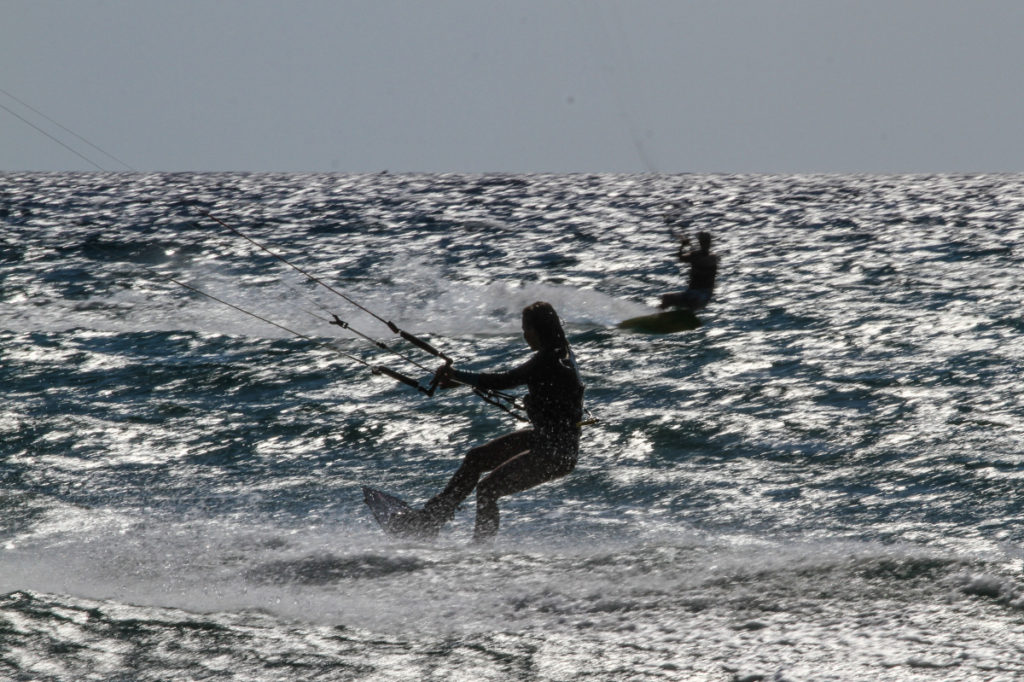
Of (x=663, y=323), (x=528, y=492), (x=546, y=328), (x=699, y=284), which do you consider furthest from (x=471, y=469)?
(x=699, y=284)

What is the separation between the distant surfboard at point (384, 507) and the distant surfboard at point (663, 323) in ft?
35.0

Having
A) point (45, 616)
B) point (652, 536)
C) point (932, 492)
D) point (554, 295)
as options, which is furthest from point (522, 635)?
point (554, 295)

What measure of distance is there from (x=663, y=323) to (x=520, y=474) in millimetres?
11544

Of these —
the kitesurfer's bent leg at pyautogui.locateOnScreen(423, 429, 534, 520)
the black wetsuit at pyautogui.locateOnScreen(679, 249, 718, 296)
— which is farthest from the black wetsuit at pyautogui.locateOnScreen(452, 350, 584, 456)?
the black wetsuit at pyautogui.locateOnScreen(679, 249, 718, 296)

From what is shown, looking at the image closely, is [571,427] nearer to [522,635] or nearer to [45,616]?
[522,635]

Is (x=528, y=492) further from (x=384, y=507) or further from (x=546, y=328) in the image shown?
(x=546, y=328)

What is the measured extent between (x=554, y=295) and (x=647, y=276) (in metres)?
3.35

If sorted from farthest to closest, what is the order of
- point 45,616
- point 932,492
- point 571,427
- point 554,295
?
point 554,295 < point 932,492 < point 571,427 < point 45,616

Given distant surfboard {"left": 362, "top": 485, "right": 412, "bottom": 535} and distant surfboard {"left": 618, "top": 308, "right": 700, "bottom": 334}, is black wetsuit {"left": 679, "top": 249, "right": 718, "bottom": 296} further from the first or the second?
distant surfboard {"left": 362, "top": 485, "right": 412, "bottom": 535}

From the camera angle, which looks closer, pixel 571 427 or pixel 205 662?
pixel 205 662

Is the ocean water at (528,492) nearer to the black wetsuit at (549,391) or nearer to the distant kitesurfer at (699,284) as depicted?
the distant kitesurfer at (699,284)

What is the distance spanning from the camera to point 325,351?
18.3 meters

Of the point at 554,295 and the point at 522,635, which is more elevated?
the point at 554,295

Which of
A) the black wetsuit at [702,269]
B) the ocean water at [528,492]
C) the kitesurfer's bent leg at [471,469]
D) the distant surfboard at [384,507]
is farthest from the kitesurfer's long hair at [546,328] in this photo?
the black wetsuit at [702,269]
